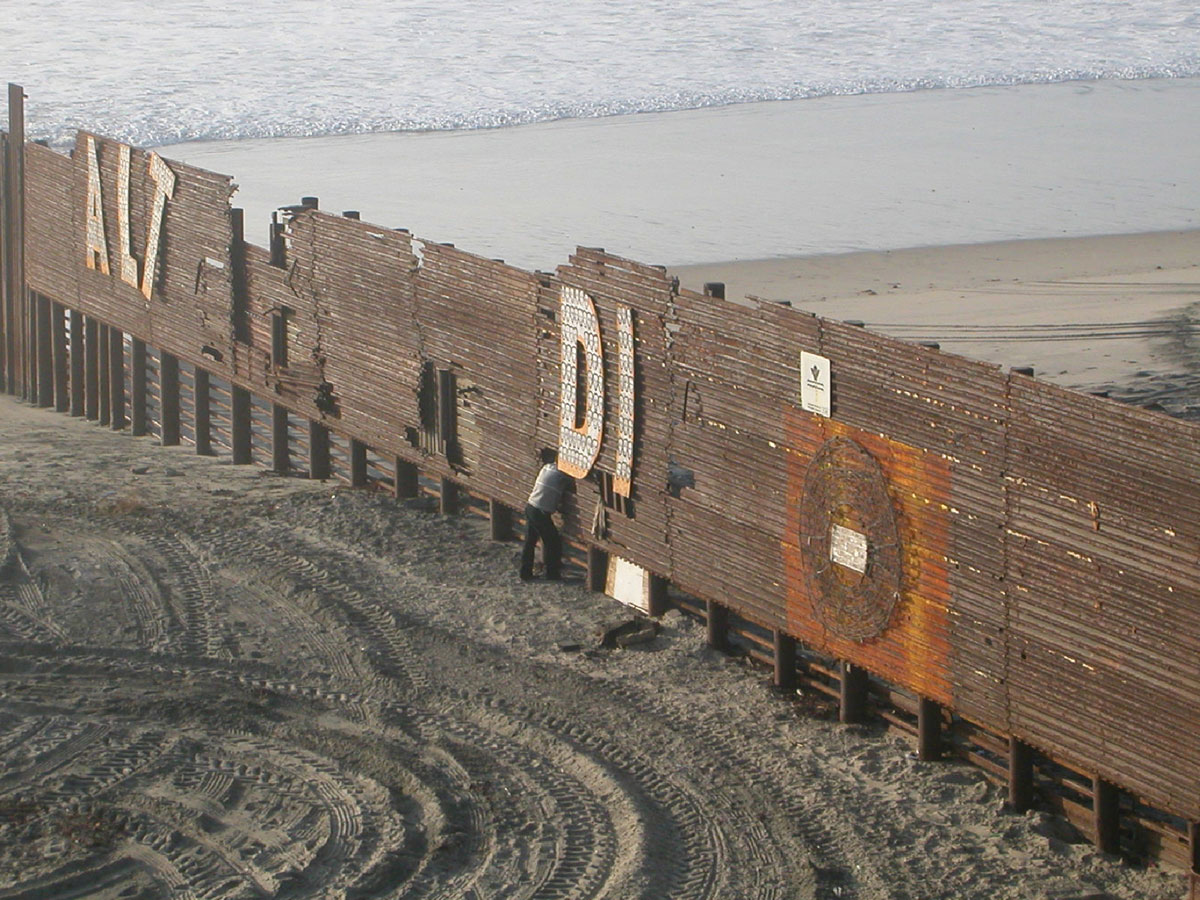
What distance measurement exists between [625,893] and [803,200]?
26.8m

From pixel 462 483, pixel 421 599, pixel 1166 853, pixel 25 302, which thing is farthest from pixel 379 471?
pixel 1166 853

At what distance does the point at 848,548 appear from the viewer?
36.4 ft

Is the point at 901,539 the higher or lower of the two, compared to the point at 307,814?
higher

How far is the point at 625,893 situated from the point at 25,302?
15854 millimetres

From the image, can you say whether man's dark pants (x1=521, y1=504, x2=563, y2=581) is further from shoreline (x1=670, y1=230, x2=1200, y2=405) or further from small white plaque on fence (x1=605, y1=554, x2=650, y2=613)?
shoreline (x1=670, y1=230, x2=1200, y2=405)

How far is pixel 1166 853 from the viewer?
941cm

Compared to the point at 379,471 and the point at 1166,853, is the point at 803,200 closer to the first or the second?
the point at 379,471

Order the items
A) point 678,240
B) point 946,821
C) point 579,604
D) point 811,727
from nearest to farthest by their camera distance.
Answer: point 946,821
point 811,727
point 579,604
point 678,240

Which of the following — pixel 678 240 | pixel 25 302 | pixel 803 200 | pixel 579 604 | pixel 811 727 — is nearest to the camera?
pixel 811 727

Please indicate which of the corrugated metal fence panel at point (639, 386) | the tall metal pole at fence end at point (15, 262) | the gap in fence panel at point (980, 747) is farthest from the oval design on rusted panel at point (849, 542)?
the tall metal pole at fence end at point (15, 262)

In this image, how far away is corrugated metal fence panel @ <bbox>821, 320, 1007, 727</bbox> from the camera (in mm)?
9906

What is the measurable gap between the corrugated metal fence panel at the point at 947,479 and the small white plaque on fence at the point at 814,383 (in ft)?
0.44

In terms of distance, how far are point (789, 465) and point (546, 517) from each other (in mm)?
3017

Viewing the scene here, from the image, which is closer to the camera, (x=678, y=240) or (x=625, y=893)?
(x=625, y=893)
